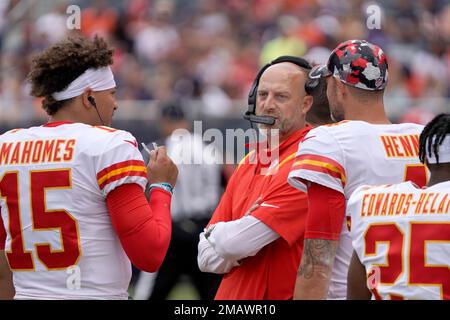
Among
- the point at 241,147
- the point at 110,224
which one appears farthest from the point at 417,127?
the point at 241,147

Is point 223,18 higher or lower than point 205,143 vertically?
higher

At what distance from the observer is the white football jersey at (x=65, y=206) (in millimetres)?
3848

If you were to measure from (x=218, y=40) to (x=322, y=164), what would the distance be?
918cm

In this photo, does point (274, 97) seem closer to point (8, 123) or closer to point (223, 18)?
point (8, 123)

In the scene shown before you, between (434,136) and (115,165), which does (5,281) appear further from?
(434,136)

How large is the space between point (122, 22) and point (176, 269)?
5943mm

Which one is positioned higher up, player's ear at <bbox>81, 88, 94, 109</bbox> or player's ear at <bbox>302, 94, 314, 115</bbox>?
player's ear at <bbox>81, 88, 94, 109</bbox>

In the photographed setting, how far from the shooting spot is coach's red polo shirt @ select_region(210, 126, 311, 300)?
410cm

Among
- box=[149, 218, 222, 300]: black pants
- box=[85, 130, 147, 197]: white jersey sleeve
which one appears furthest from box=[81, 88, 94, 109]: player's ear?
box=[149, 218, 222, 300]: black pants

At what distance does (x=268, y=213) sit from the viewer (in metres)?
4.10

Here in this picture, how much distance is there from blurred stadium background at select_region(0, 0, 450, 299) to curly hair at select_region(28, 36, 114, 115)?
619 centimetres

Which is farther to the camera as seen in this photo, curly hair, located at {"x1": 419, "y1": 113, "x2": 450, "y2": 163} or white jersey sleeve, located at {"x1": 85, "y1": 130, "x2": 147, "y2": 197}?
white jersey sleeve, located at {"x1": 85, "y1": 130, "x2": 147, "y2": 197}

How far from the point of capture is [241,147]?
9.10 metres

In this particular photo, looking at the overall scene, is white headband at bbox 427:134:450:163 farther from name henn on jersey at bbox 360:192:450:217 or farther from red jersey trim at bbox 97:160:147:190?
red jersey trim at bbox 97:160:147:190
